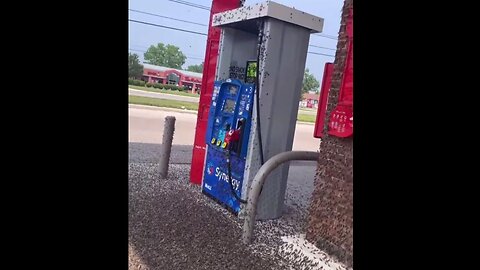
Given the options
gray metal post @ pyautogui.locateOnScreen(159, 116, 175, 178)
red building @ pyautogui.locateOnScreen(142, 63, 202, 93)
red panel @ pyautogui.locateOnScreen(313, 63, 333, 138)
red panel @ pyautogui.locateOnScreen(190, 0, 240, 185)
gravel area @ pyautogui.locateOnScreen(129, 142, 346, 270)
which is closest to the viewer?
gravel area @ pyautogui.locateOnScreen(129, 142, 346, 270)

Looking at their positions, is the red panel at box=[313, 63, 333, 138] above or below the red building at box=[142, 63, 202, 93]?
above

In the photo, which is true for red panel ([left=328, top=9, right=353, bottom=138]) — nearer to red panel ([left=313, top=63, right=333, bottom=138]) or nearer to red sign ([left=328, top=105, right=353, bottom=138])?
red sign ([left=328, top=105, right=353, bottom=138])

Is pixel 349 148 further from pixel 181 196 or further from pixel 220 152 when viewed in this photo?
pixel 181 196

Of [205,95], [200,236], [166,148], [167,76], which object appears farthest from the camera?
[167,76]

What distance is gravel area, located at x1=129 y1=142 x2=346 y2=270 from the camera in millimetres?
3121

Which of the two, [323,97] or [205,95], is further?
[205,95]

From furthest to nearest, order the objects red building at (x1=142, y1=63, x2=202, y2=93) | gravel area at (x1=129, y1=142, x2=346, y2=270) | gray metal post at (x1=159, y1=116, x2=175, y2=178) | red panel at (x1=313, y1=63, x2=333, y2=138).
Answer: red building at (x1=142, y1=63, x2=202, y2=93) < gray metal post at (x1=159, y1=116, x2=175, y2=178) < red panel at (x1=313, y1=63, x2=333, y2=138) < gravel area at (x1=129, y1=142, x2=346, y2=270)

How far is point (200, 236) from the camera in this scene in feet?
11.7

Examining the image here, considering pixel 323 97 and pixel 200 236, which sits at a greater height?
pixel 323 97

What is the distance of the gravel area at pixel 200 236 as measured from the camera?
3121 millimetres

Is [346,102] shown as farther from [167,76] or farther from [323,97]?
[167,76]

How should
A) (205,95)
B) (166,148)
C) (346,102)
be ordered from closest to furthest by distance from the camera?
(346,102)
(205,95)
(166,148)

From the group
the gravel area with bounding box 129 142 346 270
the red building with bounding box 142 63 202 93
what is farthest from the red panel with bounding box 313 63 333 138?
the red building with bounding box 142 63 202 93

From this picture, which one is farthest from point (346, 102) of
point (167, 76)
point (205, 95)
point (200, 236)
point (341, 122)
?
point (167, 76)
